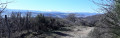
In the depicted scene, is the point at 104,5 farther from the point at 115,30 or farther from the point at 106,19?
the point at 115,30

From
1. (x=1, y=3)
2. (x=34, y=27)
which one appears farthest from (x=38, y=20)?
(x=1, y=3)

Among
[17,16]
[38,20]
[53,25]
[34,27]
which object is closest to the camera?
[17,16]

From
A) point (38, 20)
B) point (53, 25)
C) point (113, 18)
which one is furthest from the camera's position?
point (53, 25)

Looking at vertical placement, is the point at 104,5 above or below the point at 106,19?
Answer: above

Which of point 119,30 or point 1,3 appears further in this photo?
point 1,3

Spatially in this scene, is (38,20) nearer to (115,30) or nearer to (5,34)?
(5,34)

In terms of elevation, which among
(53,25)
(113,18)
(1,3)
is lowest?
(53,25)

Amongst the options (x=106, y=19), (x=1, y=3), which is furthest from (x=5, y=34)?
(x=106, y=19)

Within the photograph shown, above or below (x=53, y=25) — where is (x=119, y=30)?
above

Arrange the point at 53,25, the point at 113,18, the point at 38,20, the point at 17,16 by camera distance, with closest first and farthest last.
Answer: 1. the point at 113,18
2. the point at 17,16
3. the point at 38,20
4. the point at 53,25
